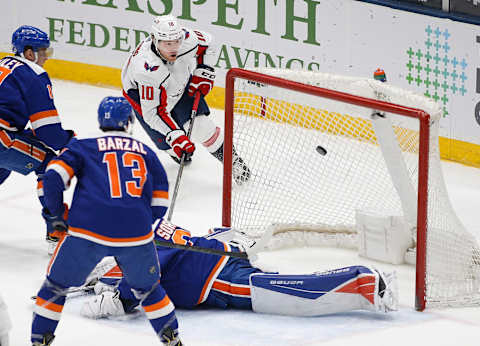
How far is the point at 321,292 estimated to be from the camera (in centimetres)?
412

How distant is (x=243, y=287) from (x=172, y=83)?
6.23ft

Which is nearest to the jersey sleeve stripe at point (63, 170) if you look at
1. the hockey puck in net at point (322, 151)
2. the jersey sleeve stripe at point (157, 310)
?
the jersey sleeve stripe at point (157, 310)

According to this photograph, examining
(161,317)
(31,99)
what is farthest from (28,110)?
(161,317)

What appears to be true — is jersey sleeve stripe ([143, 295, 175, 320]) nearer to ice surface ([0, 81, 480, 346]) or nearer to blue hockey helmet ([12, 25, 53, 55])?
ice surface ([0, 81, 480, 346])

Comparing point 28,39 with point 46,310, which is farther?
point 28,39

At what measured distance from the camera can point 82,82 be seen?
25.8 ft

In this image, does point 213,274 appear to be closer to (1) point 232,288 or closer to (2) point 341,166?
(1) point 232,288

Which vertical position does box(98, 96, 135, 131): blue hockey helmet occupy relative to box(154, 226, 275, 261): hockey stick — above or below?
above

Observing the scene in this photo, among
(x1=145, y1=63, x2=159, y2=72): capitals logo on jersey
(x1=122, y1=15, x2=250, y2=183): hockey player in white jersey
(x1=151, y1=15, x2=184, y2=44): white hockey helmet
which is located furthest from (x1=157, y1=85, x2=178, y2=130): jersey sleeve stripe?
(x1=151, y1=15, x2=184, y2=44): white hockey helmet

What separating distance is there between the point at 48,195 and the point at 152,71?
2.19 metres

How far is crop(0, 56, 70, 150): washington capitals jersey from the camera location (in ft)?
15.6

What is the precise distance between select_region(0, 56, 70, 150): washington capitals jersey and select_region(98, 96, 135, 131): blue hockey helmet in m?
1.21

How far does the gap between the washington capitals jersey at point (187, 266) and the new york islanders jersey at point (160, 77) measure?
1494 mm

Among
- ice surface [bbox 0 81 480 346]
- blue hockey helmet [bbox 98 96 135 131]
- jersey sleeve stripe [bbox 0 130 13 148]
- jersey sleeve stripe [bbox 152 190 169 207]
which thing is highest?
blue hockey helmet [bbox 98 96 135 131]
